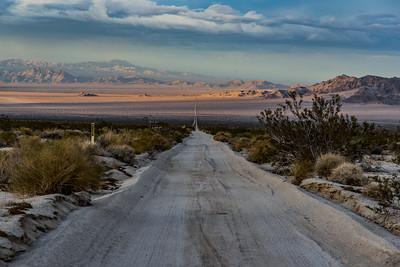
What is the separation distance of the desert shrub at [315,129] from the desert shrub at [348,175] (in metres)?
4.32

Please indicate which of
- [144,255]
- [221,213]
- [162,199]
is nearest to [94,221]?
[144,255]

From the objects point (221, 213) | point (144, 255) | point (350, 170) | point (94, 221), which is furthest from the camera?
point (350, 170)

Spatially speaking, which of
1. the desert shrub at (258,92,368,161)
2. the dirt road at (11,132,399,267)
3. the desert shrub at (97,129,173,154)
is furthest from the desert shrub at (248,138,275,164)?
the dirt road at (11,132,399,267)

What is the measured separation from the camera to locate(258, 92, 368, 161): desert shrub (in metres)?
22.3

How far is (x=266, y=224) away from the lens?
442 inches

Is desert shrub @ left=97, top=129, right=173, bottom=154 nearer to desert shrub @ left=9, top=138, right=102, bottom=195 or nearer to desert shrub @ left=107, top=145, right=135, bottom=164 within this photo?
desert shrub @ left=107, top=145, right=135, bottom=164

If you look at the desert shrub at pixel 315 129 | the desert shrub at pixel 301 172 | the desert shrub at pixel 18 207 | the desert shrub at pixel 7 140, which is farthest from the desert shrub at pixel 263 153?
the desert shrub at pixel 18 207

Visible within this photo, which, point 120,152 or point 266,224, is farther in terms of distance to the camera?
point 120,152

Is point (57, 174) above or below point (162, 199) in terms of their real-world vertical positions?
above

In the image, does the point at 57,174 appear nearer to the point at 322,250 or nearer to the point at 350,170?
the point at 322,250

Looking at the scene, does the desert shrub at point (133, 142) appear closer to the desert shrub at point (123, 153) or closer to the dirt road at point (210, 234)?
the desert shrub at point (123, 153)

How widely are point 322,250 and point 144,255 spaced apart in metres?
3.10

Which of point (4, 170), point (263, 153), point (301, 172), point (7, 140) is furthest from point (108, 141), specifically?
point (301, 172)

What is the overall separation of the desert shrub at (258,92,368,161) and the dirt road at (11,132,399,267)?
23.5ft
